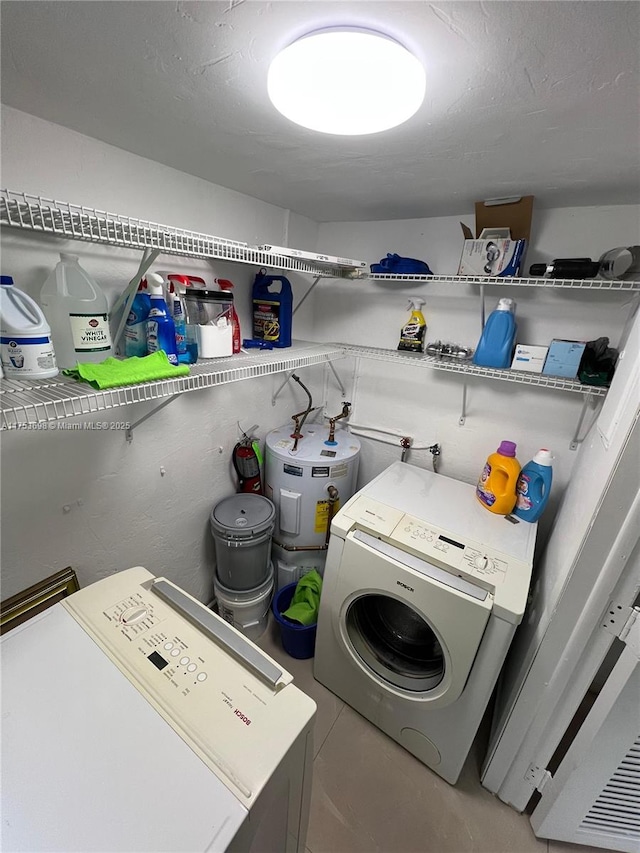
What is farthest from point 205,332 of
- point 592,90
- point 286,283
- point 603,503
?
point 603,503

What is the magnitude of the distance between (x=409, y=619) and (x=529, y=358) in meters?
1.25

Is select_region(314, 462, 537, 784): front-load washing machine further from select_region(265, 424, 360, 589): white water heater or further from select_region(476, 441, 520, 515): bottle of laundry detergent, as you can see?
select_region(265, 424, 360, 589): white water heater

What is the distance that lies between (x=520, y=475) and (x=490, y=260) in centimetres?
94

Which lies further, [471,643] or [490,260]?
[490,260]

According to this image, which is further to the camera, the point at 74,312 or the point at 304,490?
the point at 304,490

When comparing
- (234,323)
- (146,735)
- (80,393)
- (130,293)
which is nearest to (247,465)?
(234,323)

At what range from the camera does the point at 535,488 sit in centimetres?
148

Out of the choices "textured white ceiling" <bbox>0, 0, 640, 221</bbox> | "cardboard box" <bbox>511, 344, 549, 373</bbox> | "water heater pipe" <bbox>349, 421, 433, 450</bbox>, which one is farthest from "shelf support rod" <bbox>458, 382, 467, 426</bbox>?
"textured white ceiling" <bbox>0, 0, 640, 221</bbox>

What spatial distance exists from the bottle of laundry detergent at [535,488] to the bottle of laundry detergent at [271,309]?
129 cm

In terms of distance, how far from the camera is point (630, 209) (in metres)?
1.30

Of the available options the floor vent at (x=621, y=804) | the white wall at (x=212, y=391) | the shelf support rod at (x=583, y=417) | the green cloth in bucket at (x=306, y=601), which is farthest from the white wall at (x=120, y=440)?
the floor vent at (x=621, y=804)

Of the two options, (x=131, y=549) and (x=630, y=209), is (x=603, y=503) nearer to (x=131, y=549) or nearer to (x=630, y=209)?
(x=630, y=209)

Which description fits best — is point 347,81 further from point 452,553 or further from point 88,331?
point 452,553

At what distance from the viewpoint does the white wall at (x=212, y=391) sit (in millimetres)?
1042
